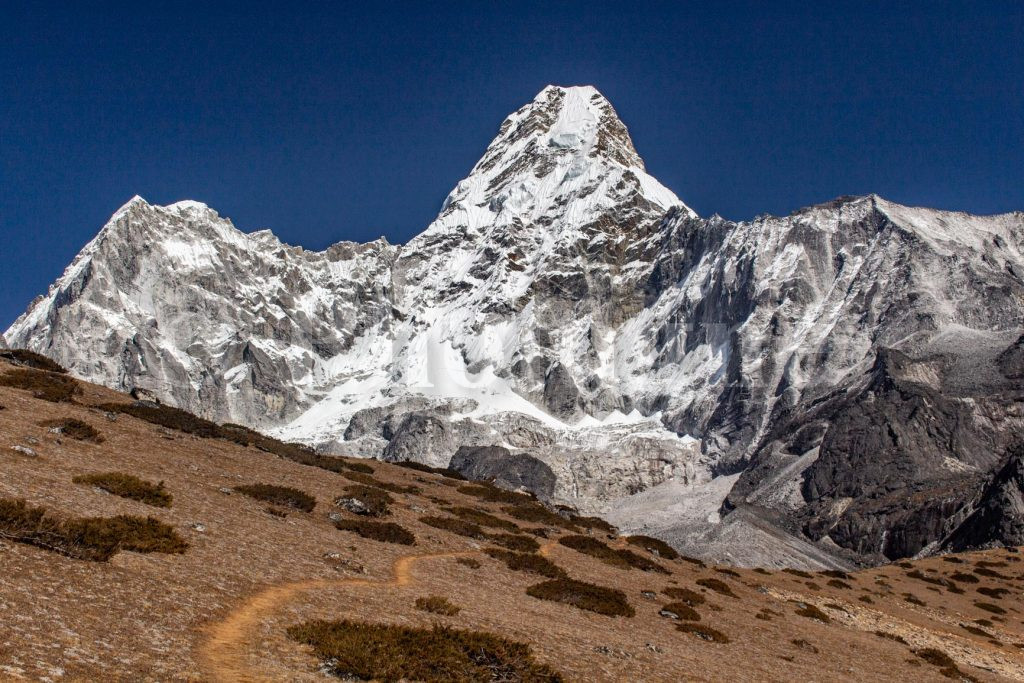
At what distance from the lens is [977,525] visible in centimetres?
10719

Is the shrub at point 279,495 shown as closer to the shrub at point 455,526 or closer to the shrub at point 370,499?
the shrub at point 370,499

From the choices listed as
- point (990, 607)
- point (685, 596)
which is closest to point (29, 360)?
point (685, 596)

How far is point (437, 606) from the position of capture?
17422 millimetres

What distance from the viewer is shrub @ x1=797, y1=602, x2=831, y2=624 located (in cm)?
3231

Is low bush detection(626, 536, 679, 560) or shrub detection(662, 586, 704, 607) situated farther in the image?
low bush detection(626, 536, 679, 560)

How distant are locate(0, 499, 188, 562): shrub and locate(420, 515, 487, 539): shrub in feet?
45.1

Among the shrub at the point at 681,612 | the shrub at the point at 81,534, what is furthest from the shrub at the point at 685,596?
the shrub at the point at 81,534

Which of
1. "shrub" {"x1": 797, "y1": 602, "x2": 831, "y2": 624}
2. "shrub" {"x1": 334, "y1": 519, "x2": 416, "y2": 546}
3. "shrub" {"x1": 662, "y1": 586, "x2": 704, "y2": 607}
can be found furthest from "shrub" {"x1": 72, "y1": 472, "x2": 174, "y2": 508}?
"shrub" {"x1": 797, "y1": 602, "x2": 831, "y2": 624}

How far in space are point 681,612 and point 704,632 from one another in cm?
171

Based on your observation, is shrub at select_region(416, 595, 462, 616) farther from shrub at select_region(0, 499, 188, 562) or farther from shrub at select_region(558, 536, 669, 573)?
shrub at select_region(558, 536, 669, 573)

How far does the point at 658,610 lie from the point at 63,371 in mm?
31931

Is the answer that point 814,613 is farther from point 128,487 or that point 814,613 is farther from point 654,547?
point 128,487

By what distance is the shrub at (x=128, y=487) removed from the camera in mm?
19000

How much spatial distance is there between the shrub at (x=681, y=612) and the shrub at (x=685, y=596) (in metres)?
1.93
